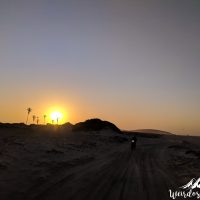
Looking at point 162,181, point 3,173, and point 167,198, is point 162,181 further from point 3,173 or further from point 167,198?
point 3,173

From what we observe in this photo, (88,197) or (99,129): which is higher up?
(99,129)

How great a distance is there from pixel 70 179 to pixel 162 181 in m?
5.72

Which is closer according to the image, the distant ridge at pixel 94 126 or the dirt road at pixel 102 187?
the dirt road at pixel 102 187

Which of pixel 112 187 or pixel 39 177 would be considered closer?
pixel 112 187

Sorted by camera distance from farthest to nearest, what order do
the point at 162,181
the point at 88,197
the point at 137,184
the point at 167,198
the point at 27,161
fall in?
the point at 27,161
the point at 162,181
the point at 137,184
the point at 167,198
the point at 88,197

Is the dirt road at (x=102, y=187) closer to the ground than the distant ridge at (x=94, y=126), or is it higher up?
closer to the ground

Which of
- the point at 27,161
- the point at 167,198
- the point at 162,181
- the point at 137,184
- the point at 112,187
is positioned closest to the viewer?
the point at 167,198

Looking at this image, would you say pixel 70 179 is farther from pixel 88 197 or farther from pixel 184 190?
pixel 184 190

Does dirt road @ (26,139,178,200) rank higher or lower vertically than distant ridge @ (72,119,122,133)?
lower

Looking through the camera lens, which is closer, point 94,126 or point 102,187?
point 102,187

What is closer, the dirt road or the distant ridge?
the dirt road

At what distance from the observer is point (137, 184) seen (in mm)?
18781

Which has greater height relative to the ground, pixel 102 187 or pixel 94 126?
pixel 94 126

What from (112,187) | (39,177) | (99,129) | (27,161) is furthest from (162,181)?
(99,129)
